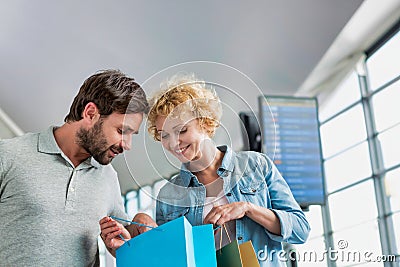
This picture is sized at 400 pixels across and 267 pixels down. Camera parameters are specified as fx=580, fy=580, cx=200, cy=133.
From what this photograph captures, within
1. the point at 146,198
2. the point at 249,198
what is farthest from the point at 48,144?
the point at 249,198

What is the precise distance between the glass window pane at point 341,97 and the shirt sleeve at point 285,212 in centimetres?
463

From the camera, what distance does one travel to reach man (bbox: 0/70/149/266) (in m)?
1.59

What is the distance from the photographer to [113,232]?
149 cm

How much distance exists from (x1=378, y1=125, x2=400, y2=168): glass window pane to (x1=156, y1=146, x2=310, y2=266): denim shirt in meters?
4.10

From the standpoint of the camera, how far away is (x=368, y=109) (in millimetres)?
5883

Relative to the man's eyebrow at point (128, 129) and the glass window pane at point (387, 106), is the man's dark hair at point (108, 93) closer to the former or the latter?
the man's eyebrow at point (128, 129)

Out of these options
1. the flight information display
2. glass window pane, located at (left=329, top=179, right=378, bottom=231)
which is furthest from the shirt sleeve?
glass window pane, located at (left=329, top=179, right=378, bottom=231)

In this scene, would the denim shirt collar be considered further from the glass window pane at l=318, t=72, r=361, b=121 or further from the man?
the glass window pane at l=318, t=72, r=361, b=121

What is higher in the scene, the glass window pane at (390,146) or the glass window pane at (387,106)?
the glass window pane at (387,106)

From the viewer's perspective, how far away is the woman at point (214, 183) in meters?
1.41

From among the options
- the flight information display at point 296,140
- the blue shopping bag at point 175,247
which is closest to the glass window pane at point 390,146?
the flight information display at point 296,140

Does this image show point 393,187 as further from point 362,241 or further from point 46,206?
point 46,206

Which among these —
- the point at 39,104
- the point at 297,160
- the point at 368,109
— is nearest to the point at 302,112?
the point at 297,160

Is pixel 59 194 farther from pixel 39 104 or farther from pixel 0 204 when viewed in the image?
pixel 39 104
